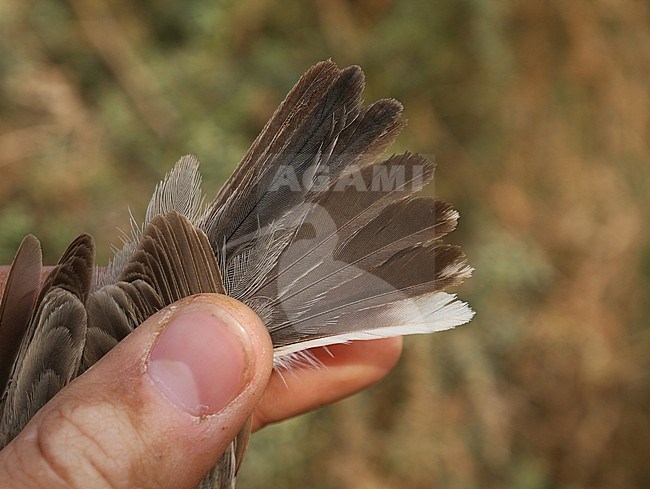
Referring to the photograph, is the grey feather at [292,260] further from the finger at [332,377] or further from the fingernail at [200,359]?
the finger at [332,377]

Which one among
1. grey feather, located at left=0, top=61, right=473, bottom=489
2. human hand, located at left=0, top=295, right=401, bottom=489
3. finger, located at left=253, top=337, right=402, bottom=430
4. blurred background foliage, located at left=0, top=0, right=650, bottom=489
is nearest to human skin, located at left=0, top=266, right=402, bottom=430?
finger, located at left=253, top=337, right=402, bottom=430

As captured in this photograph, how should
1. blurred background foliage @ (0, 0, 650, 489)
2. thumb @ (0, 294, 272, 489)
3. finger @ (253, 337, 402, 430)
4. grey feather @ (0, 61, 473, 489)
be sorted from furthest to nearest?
blurred background foliage @ (0, 0, 650, 489)
finger @ (253, 337, 402, 430)
grey feather @ (0, 61, 473, 489)
thumb @ (0, 294, 272, 489)

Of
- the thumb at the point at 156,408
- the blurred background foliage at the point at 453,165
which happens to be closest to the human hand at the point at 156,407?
the thumb at the point at 156,408

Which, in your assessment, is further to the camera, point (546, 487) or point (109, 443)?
point (546, 487)

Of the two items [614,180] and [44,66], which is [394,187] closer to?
[44,66]

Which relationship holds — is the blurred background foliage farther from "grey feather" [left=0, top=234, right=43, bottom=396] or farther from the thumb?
the thumb

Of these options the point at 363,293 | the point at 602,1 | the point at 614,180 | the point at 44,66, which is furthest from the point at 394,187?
the point at 602,1

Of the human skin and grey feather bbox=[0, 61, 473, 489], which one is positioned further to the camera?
the human skin
